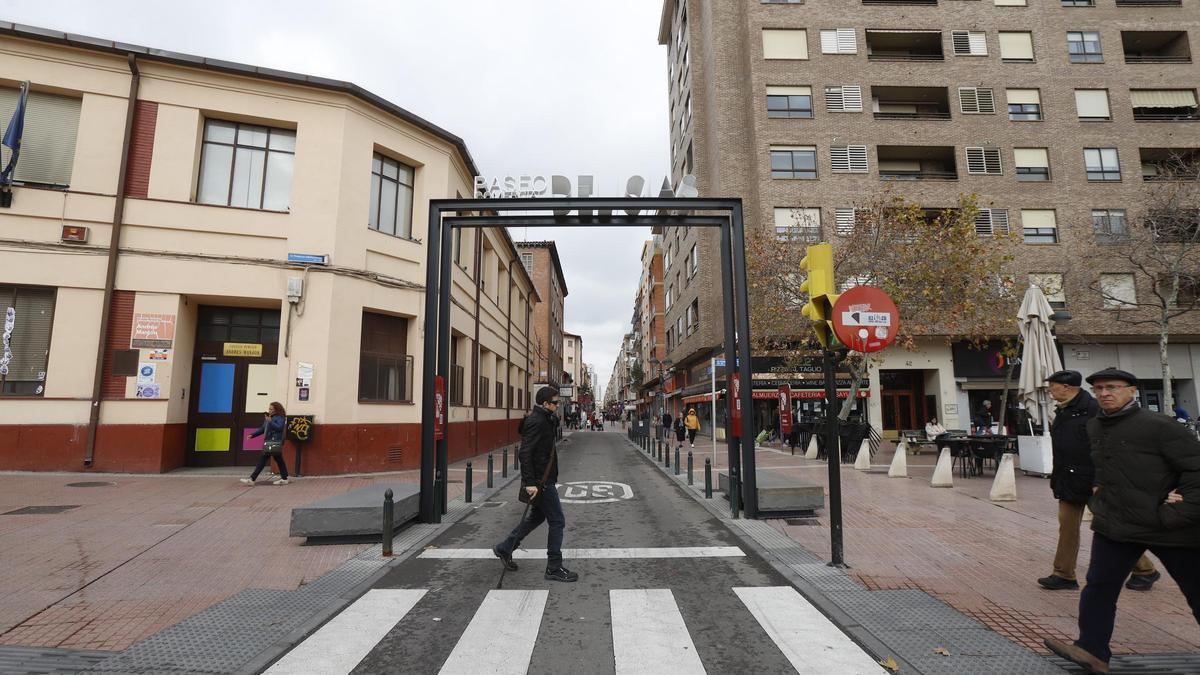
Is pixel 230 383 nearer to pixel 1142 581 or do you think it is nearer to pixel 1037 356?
pixel 1142 581

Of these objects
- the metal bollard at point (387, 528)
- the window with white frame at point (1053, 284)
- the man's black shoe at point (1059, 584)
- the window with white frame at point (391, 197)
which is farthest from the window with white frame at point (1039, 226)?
the metal bollard at point (387, 528)

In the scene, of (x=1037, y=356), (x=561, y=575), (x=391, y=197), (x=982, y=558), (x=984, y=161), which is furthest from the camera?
(x=984, y=161)

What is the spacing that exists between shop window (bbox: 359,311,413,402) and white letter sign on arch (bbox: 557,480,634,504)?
16.7 feet

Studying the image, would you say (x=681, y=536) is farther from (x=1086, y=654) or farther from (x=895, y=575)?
(x=1086, y=654)

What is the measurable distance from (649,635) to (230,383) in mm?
12911

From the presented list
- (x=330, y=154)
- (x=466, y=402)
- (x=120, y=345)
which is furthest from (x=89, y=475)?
(x=466, y=402)

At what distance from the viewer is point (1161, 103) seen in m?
26.6

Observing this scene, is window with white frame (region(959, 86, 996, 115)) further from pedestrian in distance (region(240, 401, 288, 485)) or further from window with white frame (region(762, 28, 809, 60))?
pedestrian in distance (region(240, 401, 288, 485))

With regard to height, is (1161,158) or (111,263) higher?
(1161,158)

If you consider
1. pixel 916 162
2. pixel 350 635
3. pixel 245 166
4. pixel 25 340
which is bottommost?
pixel 350 635

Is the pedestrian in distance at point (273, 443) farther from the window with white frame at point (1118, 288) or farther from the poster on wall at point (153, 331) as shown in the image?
the window with white frame at point (1118, 288)

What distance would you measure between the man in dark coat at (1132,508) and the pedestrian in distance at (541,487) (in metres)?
3.89

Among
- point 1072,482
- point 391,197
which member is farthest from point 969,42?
point 1072,482

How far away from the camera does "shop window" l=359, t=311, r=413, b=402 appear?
13.7 meters
